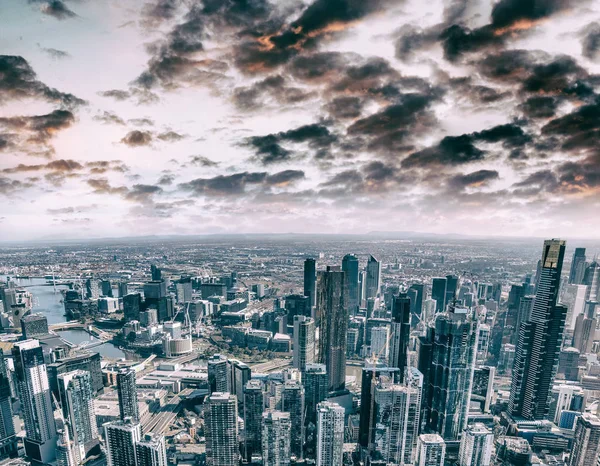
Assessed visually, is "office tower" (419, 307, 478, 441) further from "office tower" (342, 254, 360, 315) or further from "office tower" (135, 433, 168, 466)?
"office tower" (342, 254, 360, 315)

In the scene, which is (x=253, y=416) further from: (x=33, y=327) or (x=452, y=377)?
(x=33, y=327)

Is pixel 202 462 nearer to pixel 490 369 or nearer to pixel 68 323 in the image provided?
pixel 490 369

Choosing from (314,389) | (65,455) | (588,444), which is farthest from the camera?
(314,389)

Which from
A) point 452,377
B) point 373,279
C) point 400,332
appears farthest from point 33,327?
point 452,377

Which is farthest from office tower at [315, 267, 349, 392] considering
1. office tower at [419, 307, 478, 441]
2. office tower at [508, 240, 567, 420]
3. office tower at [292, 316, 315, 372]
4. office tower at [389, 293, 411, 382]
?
office tower at [508, 240, 567, 420]

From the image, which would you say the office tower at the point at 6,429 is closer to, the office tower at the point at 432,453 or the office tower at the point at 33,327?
the office tower at the point at 33,327

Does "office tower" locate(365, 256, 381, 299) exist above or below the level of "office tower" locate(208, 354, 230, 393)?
above
